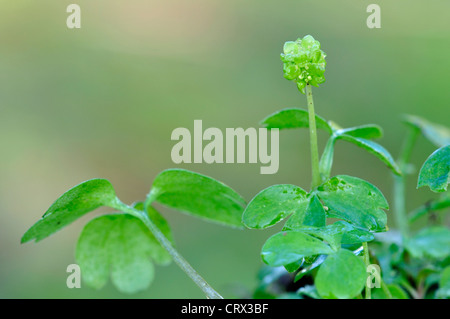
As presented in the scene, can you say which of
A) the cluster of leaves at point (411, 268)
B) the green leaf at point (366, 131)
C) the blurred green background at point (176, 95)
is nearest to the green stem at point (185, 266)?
the cluster of leaves at point (411, 268)

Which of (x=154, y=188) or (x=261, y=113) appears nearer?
(x=154, y=188)

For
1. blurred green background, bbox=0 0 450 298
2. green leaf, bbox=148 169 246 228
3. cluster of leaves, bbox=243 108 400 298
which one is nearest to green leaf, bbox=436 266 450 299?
cluster of leaves, bbox=243 108 400 298

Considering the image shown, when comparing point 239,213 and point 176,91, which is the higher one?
point 176,91

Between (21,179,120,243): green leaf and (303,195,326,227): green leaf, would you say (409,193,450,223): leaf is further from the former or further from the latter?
(21,179,120,243): green leaf

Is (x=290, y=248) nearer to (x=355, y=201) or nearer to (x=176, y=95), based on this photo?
(x=355, y=201)

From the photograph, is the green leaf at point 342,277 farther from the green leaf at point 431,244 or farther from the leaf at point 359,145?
the green leaf at point 431,244

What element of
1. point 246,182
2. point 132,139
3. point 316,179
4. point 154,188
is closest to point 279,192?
point 316,179
